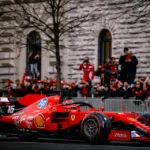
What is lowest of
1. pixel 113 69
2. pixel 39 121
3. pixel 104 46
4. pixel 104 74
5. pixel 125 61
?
pixel 39 121

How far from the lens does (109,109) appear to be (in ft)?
82.8

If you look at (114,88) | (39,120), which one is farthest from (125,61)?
(39,120)

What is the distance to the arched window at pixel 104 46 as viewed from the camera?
35.5 metres

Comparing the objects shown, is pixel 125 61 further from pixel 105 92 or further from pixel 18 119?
pixel 18 119

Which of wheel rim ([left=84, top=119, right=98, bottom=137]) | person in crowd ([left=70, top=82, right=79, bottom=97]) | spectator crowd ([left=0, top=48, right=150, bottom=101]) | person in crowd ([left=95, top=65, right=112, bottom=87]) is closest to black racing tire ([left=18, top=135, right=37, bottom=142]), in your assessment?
wheel rim ([left=84, top=119, right=98, bottom=137])

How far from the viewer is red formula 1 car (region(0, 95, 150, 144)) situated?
1762 centimetres

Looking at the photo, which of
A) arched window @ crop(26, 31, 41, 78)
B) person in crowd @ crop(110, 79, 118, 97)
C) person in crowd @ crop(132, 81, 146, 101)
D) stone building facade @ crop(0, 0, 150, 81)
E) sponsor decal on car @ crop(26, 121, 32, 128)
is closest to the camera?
sponsor decal on car @ crop(26, 121, 32, 128)

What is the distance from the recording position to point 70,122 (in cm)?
1866

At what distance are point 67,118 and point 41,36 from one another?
20.1 meters

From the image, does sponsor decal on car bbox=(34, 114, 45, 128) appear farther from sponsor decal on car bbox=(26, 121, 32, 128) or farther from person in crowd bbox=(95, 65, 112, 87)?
person in crowd bbox=(95, 65, 112, 87)

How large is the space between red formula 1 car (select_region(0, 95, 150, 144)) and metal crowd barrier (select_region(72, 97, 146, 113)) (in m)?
3.26

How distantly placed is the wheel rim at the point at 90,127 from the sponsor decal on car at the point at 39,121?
1.68 metres

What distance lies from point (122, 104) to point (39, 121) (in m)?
6.01

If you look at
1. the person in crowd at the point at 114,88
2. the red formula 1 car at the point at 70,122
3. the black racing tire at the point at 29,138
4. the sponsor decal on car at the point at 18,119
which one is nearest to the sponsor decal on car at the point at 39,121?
the red formula 1 car at the point at 70,122
